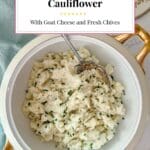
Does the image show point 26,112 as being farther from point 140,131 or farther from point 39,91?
point 140,131

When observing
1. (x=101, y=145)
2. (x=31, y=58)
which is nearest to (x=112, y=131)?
(x=101, y=145)

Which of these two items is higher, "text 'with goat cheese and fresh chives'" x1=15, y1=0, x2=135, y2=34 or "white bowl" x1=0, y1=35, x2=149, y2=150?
"text 'with goat cheese and fresh chives'" x1=15, y1=0, x2=135, y2=34

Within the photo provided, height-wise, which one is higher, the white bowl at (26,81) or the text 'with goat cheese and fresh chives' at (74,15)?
the text 'with goat cheese and fresh chives' at (74,15)

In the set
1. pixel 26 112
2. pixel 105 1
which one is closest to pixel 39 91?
pixel 26 112

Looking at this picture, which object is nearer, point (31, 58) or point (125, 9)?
point (125, 9)

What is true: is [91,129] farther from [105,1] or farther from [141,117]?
[105,1]

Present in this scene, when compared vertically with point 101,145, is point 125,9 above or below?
above
